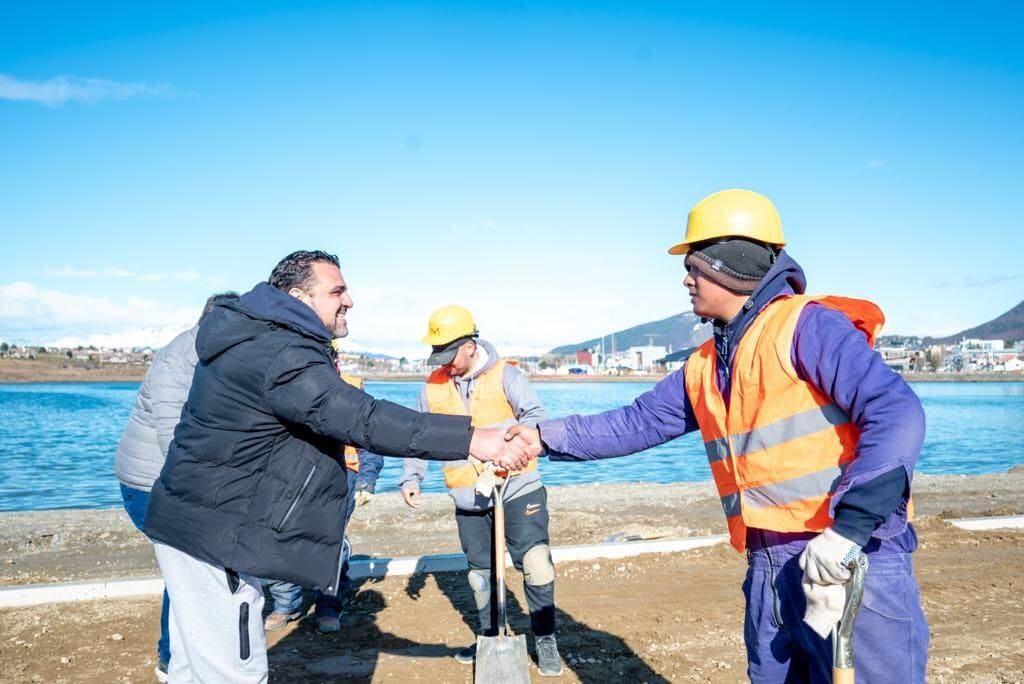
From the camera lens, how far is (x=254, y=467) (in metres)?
2.87

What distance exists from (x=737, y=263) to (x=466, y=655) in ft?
11.1

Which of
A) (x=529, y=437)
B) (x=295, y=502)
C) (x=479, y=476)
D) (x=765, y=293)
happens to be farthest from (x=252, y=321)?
(x=479, y=476)

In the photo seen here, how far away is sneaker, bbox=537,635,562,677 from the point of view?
16.0 feet

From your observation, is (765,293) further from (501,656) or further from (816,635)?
(501,656)

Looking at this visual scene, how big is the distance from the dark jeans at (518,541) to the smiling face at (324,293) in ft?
7.53

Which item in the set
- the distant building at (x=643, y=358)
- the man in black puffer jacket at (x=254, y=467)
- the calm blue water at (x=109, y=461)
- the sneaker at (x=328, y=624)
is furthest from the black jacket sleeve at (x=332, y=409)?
the distant building at (x=643, y=358)

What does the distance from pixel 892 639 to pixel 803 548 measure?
1.13 feet

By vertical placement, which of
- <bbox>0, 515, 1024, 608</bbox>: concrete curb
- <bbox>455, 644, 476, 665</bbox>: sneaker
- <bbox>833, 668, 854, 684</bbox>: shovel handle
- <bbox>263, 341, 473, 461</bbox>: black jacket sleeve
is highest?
<bbox>263, 341, 473, 461</bbox>: black jacket sleeve

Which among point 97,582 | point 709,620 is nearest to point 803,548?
point 709,620

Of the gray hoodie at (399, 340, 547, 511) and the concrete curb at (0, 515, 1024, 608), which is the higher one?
the gray hoodie at (399, 340, 547, 511)

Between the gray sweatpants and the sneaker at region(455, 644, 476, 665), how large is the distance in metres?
2.25

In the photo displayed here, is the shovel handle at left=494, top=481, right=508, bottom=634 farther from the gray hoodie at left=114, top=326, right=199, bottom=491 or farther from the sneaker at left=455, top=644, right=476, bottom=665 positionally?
the gray hoodie at left=114, top=326, right=199, bottom=491

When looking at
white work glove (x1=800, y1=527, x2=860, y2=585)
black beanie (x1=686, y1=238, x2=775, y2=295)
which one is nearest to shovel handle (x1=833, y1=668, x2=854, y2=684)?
white work glove (x1=800, y1=527, x2=860, y2=585)

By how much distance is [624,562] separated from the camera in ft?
23.3
